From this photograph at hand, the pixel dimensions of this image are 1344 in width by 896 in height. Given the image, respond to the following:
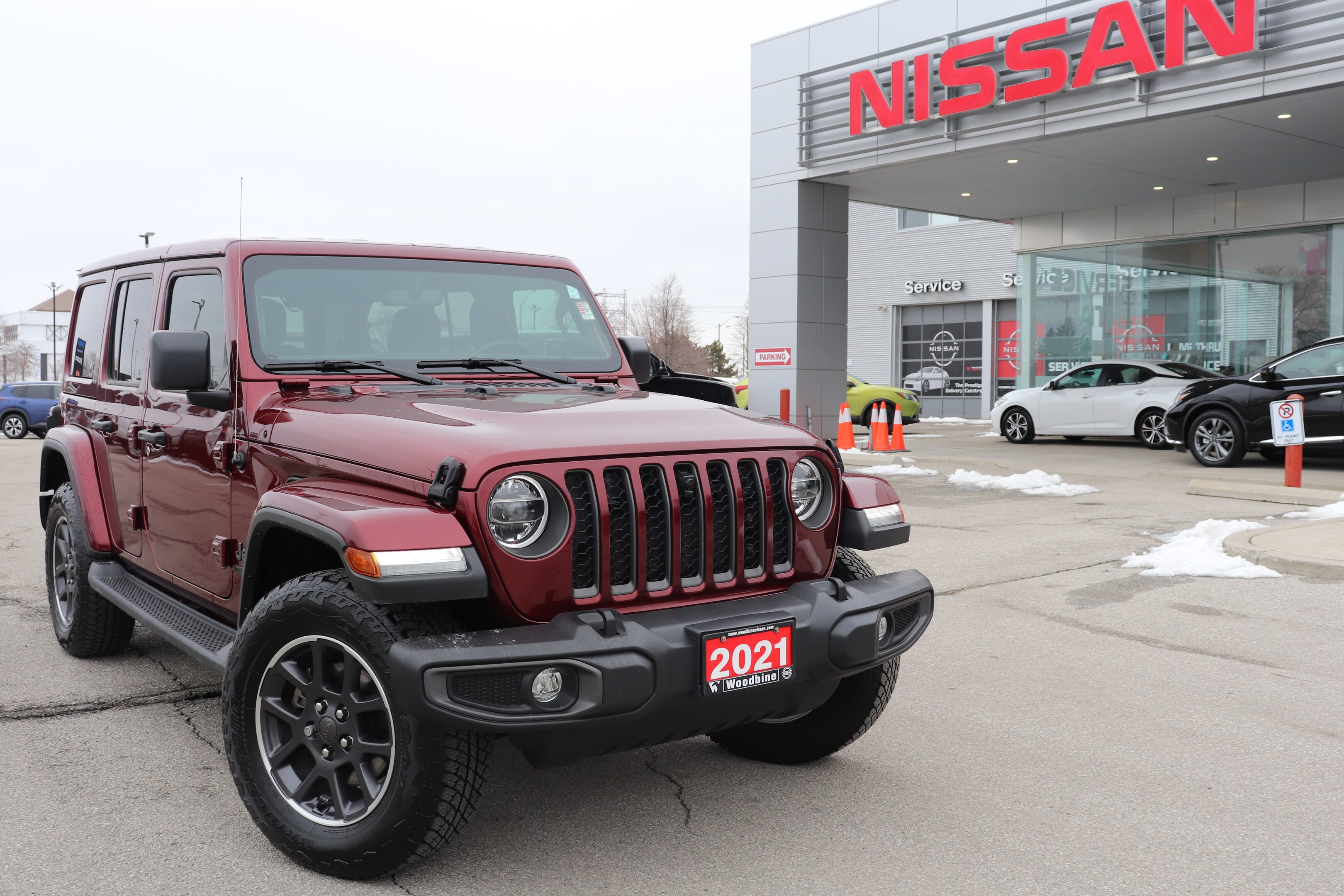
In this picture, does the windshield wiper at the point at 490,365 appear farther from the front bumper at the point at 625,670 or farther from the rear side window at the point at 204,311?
the front bumper at the point at 625,670

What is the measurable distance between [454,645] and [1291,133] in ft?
54.4

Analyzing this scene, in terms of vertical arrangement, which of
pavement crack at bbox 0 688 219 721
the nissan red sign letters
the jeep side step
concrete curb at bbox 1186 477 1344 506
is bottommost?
pavement crack at bbox 0 688 219 721

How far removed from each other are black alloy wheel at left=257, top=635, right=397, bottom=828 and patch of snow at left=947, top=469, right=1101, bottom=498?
10.4 m

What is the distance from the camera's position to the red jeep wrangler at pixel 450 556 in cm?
289

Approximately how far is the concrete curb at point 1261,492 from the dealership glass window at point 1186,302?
29.2 feet

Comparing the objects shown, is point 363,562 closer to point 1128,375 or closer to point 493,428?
point 493,428

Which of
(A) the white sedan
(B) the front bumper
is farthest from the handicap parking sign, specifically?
(B) the front bumper

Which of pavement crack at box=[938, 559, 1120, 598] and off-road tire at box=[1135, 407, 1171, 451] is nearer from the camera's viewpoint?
pavement crack at box=[938, 559, 1120, 598]

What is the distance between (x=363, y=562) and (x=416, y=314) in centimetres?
179

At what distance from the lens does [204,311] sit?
175 inches

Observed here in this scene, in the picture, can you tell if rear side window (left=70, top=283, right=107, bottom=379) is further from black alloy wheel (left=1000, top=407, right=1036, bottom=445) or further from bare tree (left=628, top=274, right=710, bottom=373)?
bare tree (left=628, top=274, right=710, bottom=373)

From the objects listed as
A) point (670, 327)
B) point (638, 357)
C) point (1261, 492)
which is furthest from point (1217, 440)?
point (670, 327)

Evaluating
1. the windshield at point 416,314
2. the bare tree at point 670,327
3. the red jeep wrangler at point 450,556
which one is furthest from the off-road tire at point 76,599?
the bare tree at point 670,327

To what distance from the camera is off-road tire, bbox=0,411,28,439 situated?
27609 millimetres
